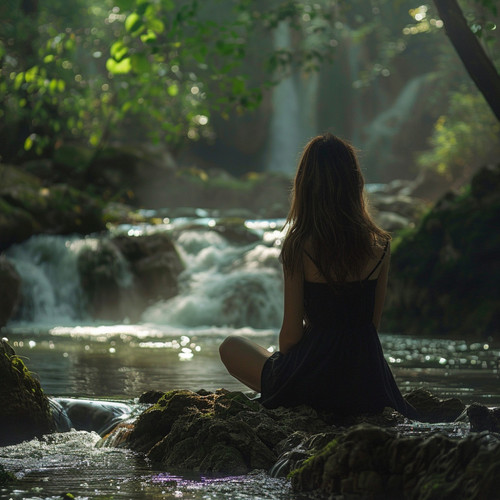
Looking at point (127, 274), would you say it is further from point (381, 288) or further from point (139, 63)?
point (381, 288)

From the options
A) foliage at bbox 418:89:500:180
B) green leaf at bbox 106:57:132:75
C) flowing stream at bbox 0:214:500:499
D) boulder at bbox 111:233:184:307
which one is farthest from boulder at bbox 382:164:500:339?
foliage at bbox 418:89:500:180

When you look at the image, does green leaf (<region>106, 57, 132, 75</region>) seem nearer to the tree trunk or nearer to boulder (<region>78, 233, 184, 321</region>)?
the tree trunk

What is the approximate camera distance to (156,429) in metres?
6.02

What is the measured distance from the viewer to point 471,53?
7.78 meters

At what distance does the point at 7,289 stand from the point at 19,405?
1041cm

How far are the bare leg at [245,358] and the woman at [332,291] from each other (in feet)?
0.77

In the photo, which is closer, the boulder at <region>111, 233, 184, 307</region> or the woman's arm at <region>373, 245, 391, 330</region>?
the woman's arm at <region>373, 245, 391, 330</region>

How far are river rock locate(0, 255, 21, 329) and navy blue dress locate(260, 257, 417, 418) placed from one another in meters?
11.5

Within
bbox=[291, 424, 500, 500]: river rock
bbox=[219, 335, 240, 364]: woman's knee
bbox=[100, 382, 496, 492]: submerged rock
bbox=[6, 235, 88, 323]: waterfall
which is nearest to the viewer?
bbox=[291, 424, 500, 500]: river rock

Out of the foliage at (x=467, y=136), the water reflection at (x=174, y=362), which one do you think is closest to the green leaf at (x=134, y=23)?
the water reflection at (x=174, y=362)

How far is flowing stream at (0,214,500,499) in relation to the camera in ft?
16.0

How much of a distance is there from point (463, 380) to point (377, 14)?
33979 millimetres

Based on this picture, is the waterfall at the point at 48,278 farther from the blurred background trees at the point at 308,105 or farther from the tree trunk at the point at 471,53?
the tree trunk at the point at 471,53

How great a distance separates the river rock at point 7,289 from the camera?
1642 cm
